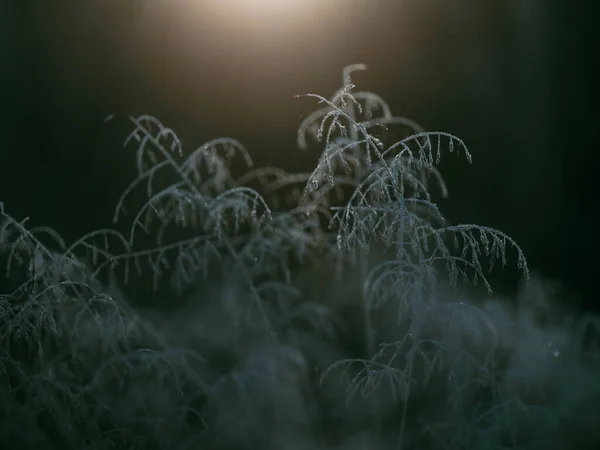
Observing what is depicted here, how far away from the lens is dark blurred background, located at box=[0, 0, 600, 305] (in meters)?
3.07

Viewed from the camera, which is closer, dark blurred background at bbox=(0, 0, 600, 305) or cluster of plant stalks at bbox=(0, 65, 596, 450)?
cluster of plant stalks at bbox=(0, 65, 596, 450)

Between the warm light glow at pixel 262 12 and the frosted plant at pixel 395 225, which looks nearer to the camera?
the frosted plant at pixel 395 225

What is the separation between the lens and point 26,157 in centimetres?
341

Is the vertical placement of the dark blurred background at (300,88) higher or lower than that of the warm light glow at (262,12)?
lower

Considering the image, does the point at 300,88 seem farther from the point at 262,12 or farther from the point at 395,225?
the point at 395,225

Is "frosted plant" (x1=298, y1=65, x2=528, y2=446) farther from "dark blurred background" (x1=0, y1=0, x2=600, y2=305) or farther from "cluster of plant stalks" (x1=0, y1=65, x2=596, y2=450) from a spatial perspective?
"dark blurred background" (x1=0, y1=0, x2=600, y2=305)

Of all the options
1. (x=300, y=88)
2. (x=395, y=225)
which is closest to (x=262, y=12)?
(x=300, y=88)

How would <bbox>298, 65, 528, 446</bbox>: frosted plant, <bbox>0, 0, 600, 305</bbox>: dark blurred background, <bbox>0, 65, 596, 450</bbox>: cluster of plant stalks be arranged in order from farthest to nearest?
1. <bbox>0, 0, 600, 305</bbox>: dark blurred background
2. <bbox>0, 65, 596, 450</bbox>: cluster of plant stalks
3. <bbox>298, 65, 528, 446</bbox>: frosted plant

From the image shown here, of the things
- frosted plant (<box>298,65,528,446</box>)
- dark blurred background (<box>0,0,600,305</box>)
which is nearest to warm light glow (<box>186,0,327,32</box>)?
dark blurred background (<box>0,0,600,305</box>)

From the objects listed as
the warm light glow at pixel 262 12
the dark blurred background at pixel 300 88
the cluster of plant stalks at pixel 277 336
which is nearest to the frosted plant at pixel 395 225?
the cluster of plant stalks at pixel 277 336

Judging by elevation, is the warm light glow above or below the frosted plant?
above

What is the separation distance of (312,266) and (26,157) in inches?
52.6

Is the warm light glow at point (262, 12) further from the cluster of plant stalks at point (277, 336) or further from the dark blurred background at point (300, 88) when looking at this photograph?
the cluster of plant stalks at point (277, 336)

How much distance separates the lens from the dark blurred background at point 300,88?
3.07 metres
